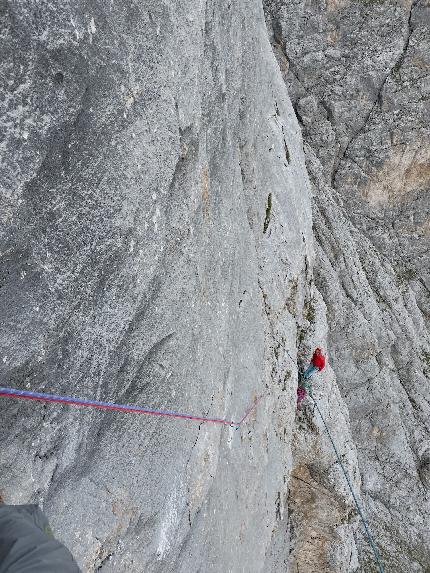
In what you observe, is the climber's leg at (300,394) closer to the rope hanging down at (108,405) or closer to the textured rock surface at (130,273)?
the rope hanging down at (108,405)

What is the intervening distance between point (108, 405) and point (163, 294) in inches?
83.3

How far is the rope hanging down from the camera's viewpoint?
5125 millimetres

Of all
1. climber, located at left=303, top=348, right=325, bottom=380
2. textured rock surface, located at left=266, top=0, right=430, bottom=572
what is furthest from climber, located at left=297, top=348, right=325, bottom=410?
textured rock surface, located at left=266, top=0, right=430, bottom=572

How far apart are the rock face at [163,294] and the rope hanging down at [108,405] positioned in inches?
6.3

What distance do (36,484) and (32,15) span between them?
4788 millimetres

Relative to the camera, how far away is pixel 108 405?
6.39 m

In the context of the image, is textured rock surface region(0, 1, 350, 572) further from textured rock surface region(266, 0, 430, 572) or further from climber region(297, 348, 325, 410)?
textured rock surface region(266, 0, 430, 572)

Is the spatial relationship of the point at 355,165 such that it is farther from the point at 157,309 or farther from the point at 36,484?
the point at 36,484

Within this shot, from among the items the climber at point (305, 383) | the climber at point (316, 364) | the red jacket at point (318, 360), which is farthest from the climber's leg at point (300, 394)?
the red jacket at point (318, 360)

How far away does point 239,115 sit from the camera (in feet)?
40.1

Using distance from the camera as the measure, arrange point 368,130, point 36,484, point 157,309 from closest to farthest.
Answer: point 36,484 → point 157,309 → point 368,130

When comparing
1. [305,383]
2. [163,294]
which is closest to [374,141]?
[305,383]

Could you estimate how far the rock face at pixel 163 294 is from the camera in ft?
17.8

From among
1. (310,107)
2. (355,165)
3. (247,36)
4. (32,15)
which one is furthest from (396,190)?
(32,15)
